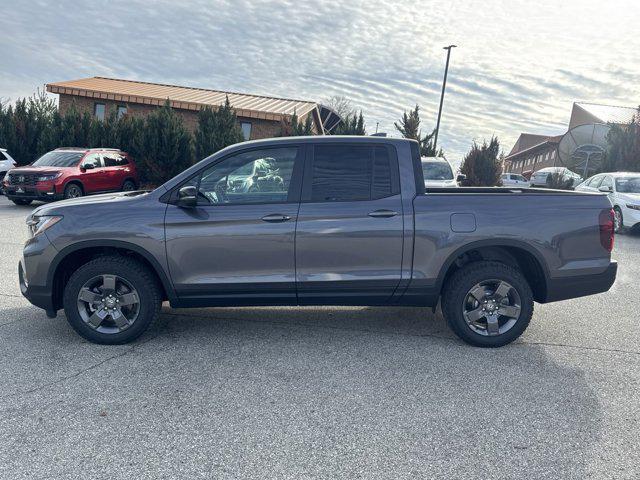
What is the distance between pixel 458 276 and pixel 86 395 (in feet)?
10.1

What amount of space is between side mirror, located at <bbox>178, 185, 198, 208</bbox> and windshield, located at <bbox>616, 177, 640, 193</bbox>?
1225cm

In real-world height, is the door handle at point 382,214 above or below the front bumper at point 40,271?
above

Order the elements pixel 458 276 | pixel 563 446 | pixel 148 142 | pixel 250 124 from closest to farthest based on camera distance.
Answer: pixel 563 446
pixel 458 276
pixel 148 142
pixel 250 124

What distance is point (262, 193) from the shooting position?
4.41 meters

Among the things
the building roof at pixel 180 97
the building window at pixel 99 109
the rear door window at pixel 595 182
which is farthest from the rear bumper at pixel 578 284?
the building window at pixel 99 109

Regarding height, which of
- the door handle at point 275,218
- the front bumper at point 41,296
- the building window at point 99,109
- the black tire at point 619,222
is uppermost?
the building window at point 99,109

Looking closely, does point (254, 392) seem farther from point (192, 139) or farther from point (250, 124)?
point (250, 124)

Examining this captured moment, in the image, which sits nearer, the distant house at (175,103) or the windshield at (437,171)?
the windshield at (437,171)

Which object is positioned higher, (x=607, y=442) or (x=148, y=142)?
(x=148, y=142)

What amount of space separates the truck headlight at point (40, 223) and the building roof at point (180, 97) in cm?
2016

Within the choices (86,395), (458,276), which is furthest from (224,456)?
(458,276)

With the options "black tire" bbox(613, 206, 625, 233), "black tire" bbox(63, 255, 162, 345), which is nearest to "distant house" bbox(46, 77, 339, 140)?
"black tire" bbox(613, 206, 625, 233)

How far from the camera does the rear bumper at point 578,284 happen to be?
4.50 meters

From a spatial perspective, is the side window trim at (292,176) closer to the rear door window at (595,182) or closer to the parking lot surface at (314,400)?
the parking lot surface at (314,400)
